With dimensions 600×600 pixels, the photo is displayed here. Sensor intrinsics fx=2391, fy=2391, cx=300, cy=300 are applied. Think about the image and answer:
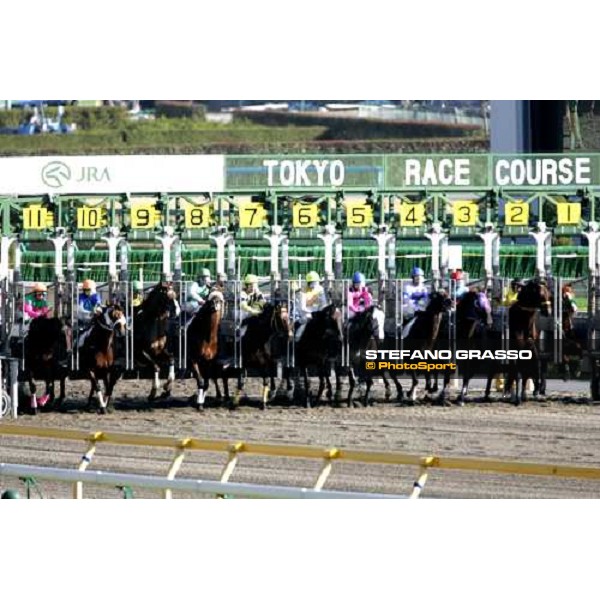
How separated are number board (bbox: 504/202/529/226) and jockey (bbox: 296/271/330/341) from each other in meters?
1.32

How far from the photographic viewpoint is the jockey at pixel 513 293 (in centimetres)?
1580

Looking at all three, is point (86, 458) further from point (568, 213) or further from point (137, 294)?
point (568, 213)

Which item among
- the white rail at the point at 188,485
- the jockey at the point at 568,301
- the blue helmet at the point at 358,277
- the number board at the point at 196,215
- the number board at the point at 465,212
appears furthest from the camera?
the number board at the point at 196,215

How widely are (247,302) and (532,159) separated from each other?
2145 mm

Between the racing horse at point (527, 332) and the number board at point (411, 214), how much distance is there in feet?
2.82

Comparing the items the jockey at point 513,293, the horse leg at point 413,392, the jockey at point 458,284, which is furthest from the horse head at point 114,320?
the jockey at point 513,293

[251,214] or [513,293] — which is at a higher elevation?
[251,214]

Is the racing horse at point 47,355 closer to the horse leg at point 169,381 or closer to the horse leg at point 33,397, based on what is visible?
the horse leg at point 33,397

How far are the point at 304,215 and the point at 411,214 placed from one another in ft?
2.36

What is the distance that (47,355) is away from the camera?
16.2 meters

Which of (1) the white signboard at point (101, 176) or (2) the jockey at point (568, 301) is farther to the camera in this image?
(1) the white signboard at point (101, 176)

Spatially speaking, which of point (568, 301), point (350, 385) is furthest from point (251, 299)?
point (568, 301)
